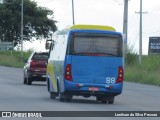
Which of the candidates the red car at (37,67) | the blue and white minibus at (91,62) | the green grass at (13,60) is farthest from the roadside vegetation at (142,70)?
the green grass at (13,60)

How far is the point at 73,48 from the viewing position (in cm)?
2886

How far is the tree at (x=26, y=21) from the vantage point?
126 metres

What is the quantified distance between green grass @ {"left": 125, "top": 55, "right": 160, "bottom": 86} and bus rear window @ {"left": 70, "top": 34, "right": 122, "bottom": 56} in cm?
2225

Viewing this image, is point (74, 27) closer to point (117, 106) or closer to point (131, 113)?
point (117, 106)

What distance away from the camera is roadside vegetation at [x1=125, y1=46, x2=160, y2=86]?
54.6m

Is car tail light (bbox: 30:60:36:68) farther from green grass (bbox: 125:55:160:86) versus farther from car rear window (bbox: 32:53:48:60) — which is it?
green grass (bbox: 125:55:160:86)

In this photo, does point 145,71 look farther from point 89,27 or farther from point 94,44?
point 94,44

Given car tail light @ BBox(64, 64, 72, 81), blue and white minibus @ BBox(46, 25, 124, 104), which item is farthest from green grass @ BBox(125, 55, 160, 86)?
car tail light @ BBox(64, 64, 72, 81)

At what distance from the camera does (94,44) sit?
28.9 m

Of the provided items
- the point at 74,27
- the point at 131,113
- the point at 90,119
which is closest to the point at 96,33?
the point at 74,27

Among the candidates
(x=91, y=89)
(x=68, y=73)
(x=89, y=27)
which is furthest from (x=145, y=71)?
(x=68, y=73)

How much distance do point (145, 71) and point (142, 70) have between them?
3.32 feet

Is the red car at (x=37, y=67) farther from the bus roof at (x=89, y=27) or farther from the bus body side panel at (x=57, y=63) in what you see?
the bus roof at (x=89, y=27)

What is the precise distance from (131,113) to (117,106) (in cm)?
380
